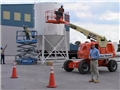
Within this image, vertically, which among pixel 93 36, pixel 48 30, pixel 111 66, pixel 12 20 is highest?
pixel 12 20

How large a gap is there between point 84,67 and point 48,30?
33.3 ft

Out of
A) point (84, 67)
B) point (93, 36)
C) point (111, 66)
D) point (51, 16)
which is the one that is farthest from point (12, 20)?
point (84, 67)

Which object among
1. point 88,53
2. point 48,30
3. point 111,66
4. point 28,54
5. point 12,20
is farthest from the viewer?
point 12,20

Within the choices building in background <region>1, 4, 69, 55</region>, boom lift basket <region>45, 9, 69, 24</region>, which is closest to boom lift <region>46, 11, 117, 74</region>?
boom lift basket <region>45, 9, 69, 24</region>

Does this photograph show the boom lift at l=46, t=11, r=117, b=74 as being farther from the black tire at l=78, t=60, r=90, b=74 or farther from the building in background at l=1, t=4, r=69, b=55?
the building in background at l=1, t=4, r=69, b=55

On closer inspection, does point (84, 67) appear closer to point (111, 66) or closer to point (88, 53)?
point (88, 53)

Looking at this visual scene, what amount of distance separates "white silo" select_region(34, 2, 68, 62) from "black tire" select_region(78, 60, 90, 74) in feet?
31.5

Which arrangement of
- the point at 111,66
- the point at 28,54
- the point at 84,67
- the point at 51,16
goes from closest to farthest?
the point at 84,67
the point at 111,66
the point at 51,16
the point at 28,54

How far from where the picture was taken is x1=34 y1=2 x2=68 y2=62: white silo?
2545 cm

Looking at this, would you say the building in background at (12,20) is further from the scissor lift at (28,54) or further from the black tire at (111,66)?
the black tire at (111,66)

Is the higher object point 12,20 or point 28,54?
point 12,20

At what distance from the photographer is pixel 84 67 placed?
16.0 m

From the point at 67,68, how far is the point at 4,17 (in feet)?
122

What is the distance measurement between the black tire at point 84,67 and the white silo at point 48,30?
9.59 meters
